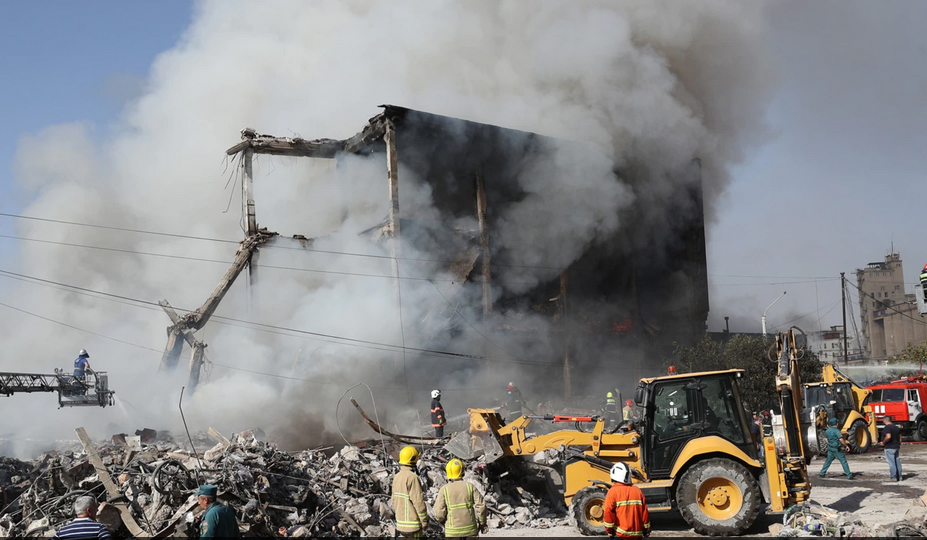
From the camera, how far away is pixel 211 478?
884 centimetres

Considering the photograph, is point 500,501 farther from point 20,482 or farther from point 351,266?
point 351,266

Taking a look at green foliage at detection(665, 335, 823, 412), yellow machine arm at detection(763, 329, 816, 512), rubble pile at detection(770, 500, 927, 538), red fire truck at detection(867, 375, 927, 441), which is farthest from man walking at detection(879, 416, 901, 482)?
red fire truck at detection(867, 375, 927, 441)

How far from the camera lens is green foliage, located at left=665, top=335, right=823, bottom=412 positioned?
22.8 meters

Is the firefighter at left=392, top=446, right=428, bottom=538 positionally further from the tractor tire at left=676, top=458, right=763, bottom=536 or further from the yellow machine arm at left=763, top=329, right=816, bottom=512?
the yellow machine arm at left=763, top=329, right=816, bottom=512

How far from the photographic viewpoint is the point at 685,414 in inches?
367

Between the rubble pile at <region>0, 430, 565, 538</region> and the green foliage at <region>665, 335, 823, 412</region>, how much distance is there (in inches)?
532

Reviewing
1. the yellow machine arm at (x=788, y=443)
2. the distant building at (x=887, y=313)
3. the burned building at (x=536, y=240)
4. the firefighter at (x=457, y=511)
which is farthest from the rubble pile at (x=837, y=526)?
the distant building at (x=887, y=313)

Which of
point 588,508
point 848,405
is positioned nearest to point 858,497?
point 588,508

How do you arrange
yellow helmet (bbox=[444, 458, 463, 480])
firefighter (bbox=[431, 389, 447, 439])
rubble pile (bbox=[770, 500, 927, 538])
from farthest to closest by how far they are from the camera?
firefighter (bbox=[431, 389, 447, 439]), rubble pile (bbox=[770, 500, 927, 538]), yellow helmet (bbox=[444, 458, 463, 480])

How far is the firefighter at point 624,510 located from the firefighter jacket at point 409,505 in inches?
61.3

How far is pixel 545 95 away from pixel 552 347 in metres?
9.39

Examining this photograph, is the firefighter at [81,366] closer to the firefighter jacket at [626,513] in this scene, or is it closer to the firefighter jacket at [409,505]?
the firefighter jacket at [409,505]

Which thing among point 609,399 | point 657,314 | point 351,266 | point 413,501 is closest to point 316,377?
point 351,266

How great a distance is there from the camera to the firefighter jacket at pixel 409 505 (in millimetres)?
6191
